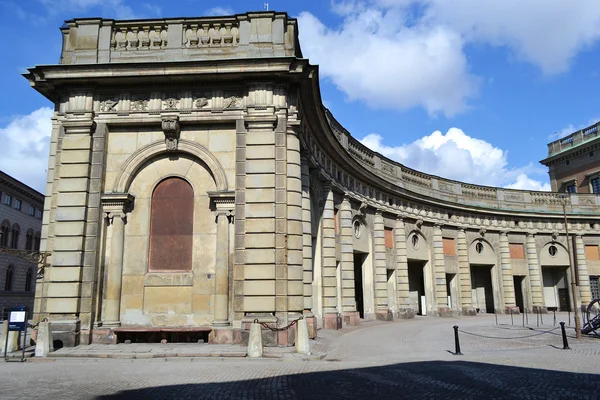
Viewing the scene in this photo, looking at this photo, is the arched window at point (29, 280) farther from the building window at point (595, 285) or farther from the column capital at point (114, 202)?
the building window at point (595, 285)

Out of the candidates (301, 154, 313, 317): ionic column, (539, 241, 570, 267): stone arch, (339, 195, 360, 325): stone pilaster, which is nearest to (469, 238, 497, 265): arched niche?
(539, 241, 570, 267): stone arch

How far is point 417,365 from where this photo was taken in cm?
1323

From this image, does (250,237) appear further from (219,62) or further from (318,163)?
(318,163)

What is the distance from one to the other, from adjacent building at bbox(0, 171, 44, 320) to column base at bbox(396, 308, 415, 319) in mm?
36298

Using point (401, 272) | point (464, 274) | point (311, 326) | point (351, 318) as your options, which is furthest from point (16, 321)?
point (464, 274)

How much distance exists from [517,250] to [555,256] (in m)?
3.78

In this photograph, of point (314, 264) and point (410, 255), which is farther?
point (410, 255)

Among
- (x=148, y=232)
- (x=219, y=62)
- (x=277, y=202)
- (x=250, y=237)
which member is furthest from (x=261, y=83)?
(x=148, y=232)

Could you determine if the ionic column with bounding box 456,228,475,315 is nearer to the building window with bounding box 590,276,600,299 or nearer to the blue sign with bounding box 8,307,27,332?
the building window with bounding box 590,276,600,299

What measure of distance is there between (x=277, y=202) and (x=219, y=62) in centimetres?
504

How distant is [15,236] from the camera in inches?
2024

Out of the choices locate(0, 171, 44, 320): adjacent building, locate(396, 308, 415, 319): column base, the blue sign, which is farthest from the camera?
locate(0, 171, 44, 320): adjacent building

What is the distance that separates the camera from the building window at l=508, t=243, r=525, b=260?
138ft

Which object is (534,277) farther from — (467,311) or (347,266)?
(347,266)
